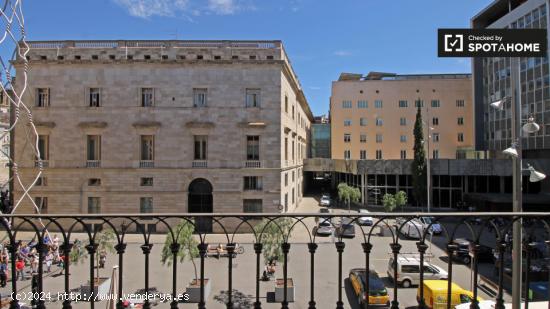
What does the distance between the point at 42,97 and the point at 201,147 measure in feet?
43.5

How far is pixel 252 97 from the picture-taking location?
2664 cm

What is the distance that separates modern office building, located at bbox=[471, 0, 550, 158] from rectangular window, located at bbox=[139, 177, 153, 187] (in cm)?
2951

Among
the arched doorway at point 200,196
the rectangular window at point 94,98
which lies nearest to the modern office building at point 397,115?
the arched doorway at point 200,196

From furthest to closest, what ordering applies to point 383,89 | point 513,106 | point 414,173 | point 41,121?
point 383,89
point 414,173
point 41,121
point 513,106

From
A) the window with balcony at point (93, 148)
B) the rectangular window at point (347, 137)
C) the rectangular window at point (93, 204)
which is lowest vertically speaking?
the rectangular window at point (93, 204)

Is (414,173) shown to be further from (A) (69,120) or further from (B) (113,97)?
(A) (69,120)

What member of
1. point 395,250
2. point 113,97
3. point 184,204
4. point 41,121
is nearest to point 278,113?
point 184,204

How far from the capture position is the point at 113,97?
86.0 ft

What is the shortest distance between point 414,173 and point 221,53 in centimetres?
2256

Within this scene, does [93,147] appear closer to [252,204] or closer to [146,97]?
[146,97]

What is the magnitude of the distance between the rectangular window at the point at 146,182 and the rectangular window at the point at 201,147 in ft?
12.5

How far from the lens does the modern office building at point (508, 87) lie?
30359 mm


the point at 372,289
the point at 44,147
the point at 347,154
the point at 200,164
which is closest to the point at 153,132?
the point at 200,164

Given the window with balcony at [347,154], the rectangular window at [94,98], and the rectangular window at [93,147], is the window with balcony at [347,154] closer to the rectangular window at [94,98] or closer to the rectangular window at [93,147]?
the rectangular window at [93,147]
